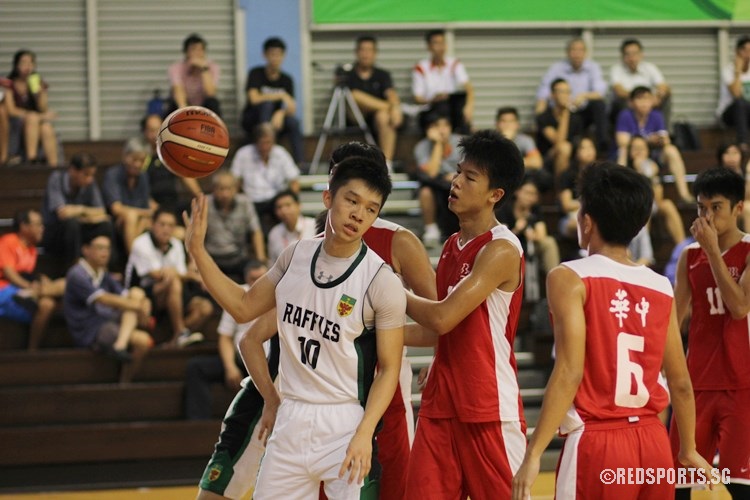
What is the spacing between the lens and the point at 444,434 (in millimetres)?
4211

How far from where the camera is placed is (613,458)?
3.68 m

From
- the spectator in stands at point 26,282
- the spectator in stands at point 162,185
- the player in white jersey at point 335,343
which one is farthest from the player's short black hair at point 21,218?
the player in white jersey at point 335,343

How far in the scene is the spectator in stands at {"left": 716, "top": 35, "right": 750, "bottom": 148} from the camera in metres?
13.0

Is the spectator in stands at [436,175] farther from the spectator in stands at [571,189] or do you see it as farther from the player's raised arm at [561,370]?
the player's raised arm at [561,370]

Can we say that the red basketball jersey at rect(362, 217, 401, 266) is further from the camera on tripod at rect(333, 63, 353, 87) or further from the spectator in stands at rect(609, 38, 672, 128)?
the spectator in stands at rect(609, 38, 672, 128)

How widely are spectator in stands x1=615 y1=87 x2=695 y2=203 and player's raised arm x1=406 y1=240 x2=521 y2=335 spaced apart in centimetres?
792

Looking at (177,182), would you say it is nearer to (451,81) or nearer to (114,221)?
(114,221)

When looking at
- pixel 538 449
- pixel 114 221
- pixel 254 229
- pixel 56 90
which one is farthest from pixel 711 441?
pixel 56 90

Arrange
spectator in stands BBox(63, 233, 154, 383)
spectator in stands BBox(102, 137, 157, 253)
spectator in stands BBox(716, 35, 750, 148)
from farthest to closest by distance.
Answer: spectator in stands BBox(716, 35, 750, 148) < spectator in stands BBox(102, 137, 157, 253) < spectator in stands BBox(63, 233, 154, 383)

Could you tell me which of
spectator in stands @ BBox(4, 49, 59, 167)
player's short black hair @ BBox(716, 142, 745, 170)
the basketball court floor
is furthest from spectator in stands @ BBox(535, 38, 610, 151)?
spectator in stands @ BBox(4, 49, 59, 167)

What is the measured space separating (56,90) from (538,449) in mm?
11118

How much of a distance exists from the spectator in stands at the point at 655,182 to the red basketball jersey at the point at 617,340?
680 cm

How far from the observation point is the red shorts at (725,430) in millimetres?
4863

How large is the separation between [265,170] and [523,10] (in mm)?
4697
